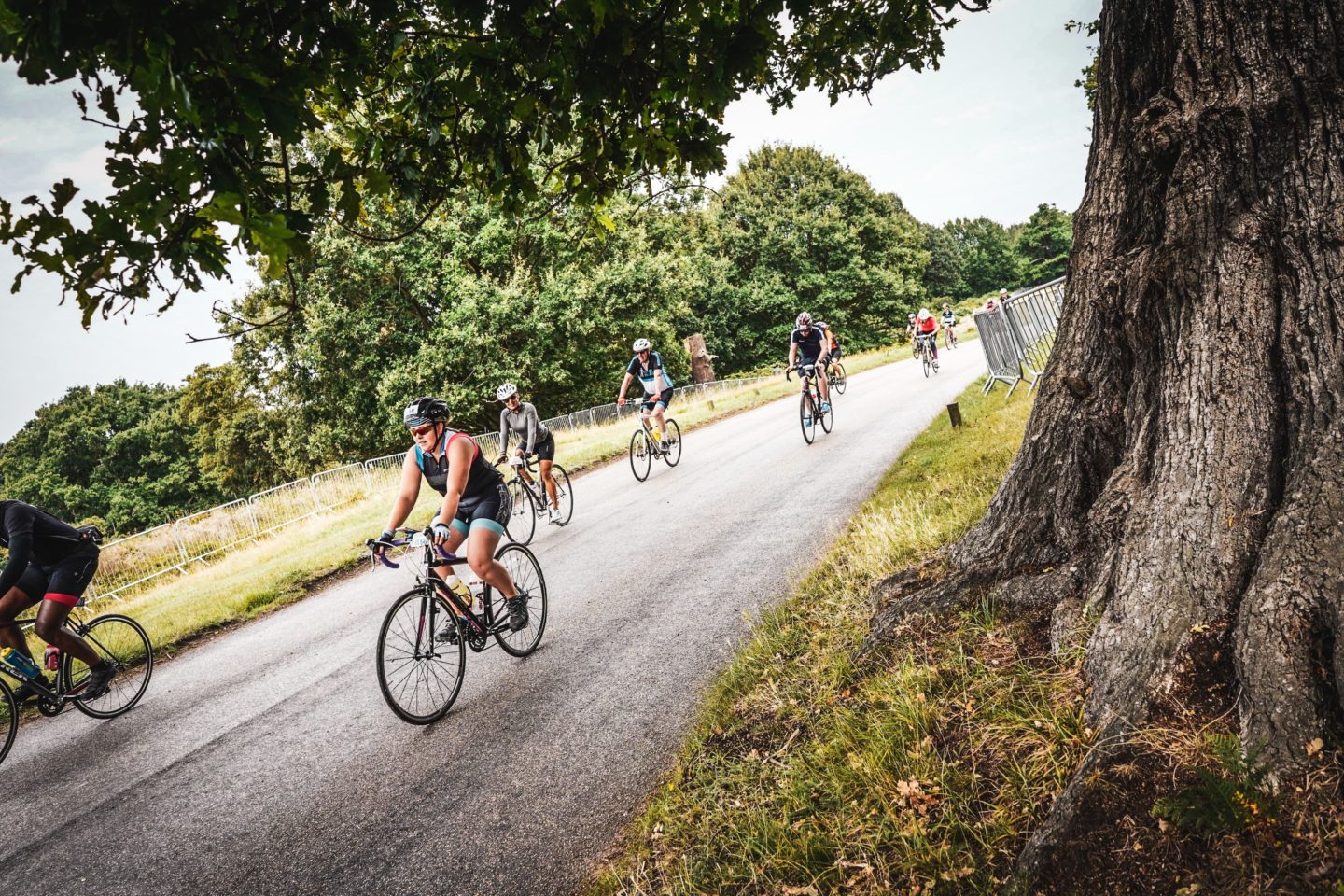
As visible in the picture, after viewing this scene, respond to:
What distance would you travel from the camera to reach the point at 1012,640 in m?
3.01

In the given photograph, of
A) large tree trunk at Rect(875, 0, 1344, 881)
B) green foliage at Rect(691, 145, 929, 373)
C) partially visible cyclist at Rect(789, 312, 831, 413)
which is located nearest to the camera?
large tree trunk at Rect(875, 0, 1344, 881)

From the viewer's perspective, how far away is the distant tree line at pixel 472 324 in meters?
26.6

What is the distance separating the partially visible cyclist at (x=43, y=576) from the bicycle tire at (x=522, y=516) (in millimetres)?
4753

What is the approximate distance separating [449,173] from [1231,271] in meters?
4.29

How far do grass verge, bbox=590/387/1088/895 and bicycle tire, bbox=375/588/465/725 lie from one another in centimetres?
217

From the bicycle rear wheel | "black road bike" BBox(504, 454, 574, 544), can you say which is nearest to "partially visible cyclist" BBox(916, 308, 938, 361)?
"black road bike" BBox(504, 454, 574, 544)

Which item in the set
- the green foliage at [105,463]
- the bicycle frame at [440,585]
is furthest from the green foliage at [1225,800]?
the green foliage at [105,463]

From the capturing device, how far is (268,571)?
35.8 feet

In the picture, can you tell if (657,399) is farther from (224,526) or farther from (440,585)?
(224,526)

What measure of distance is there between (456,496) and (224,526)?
15372 millimetres

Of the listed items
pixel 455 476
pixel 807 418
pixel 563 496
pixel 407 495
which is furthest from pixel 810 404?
pixel 407 495

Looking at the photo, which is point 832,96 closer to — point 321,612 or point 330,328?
point 321,612

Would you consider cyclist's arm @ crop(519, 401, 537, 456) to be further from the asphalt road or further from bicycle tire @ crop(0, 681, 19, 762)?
bicycle tire @ crop(0, 681, 19, 762)

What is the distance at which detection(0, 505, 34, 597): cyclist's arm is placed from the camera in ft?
17.8
